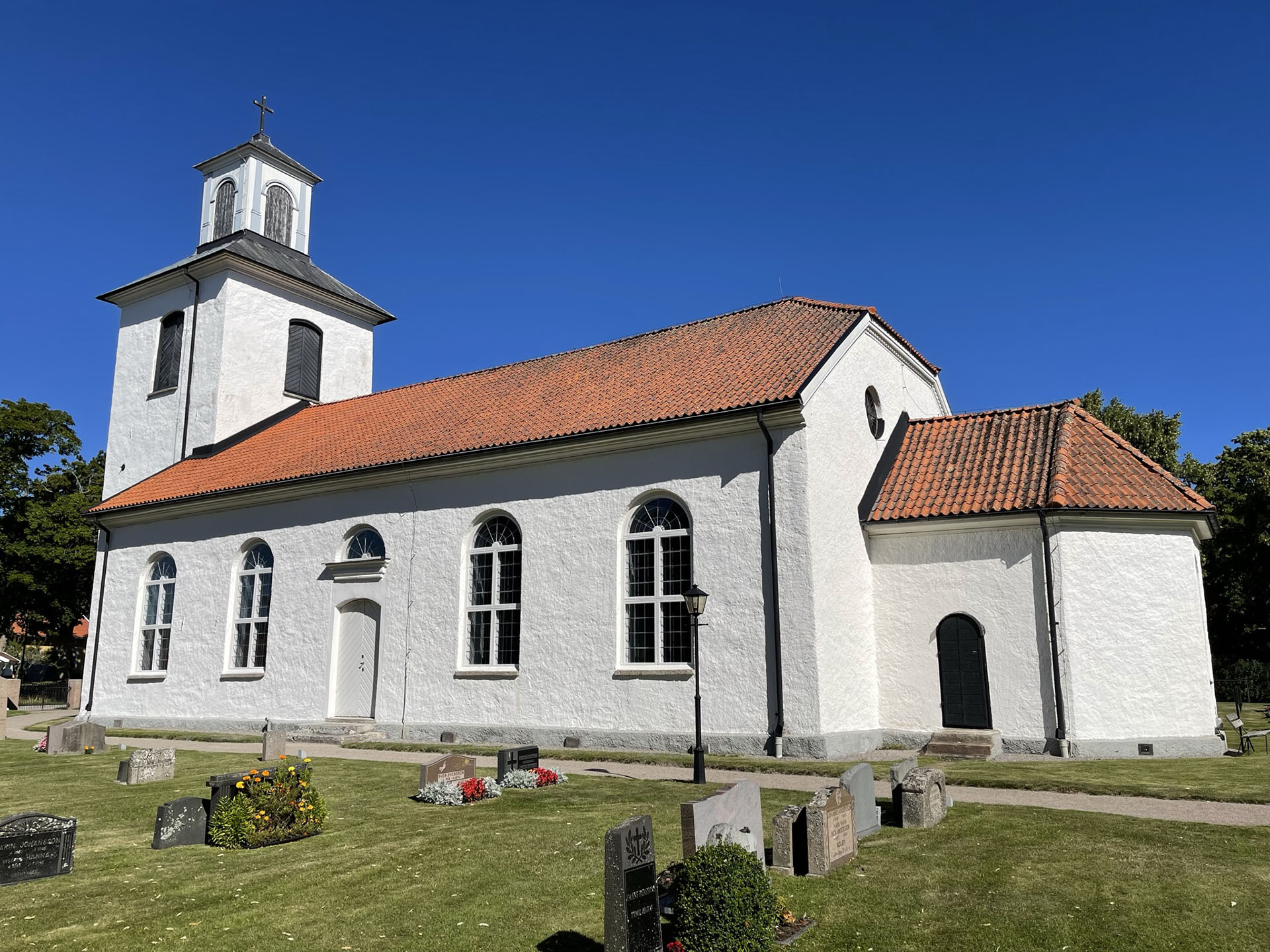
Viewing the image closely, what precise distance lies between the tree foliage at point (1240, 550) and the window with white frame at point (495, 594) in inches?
1261

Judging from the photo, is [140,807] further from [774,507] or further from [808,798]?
[774,507]

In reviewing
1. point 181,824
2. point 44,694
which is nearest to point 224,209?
point 181,824

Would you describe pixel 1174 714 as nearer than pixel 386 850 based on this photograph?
No

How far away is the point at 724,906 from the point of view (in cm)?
605

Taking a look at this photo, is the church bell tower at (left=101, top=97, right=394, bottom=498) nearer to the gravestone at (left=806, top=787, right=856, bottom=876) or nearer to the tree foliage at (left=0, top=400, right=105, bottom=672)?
the tree foliage at (left=0, top=400, right=105, bottom=672)

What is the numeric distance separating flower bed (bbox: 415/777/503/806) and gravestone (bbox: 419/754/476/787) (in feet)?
0.45

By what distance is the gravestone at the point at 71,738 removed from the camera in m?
18.1

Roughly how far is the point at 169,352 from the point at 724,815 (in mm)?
27461

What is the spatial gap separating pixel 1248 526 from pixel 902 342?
83.0 feet

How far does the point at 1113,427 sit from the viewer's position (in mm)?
35312

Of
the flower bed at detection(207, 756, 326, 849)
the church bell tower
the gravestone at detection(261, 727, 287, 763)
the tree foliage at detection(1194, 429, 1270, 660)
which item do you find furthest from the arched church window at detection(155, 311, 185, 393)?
the tree foliage at detection(1194, 429, 1270, 660)

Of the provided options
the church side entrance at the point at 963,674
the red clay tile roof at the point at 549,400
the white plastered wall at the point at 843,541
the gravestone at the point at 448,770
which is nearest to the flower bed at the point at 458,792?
the gravestone at the point at 448,770

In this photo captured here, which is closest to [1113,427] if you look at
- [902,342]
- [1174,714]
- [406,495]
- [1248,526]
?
[1248,526]

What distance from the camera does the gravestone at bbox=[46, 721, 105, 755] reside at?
18094 millimetres
